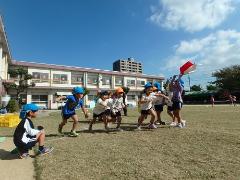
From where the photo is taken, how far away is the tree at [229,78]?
5466cm

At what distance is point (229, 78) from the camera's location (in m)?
56.0

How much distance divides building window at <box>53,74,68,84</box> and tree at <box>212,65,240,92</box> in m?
30.6

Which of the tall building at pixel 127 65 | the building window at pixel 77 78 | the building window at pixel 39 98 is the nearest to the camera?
the building window at pixel 39 98

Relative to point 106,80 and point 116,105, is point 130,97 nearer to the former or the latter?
point 106,80

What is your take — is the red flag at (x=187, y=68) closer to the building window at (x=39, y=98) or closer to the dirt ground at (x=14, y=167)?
the dirt ground at (x=14, y=167)

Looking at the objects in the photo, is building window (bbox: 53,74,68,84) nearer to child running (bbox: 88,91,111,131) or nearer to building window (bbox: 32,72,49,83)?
building window (bbox: 32,72,49,83)

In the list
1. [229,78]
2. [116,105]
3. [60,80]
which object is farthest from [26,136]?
[229,78]

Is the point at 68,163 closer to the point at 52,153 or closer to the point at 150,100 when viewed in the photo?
the point at 52,153

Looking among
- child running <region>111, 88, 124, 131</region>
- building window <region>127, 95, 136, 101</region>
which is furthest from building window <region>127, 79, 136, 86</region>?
child running <region>111, 88, 124, 131</region>

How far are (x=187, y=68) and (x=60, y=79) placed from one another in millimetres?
40380

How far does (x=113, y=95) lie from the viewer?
10.1 metres

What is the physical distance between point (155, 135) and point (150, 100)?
1.51 m

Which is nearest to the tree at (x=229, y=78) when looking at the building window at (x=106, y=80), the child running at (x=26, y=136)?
the building window at (x=106, y=80)

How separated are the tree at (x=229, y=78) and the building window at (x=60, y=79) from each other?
30.6m
